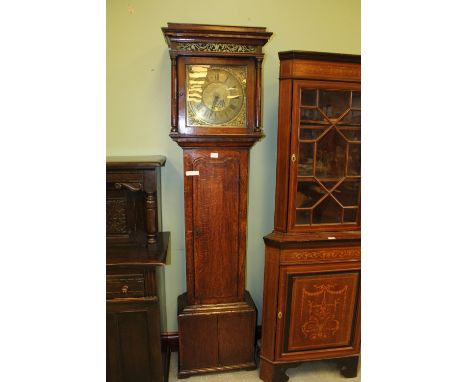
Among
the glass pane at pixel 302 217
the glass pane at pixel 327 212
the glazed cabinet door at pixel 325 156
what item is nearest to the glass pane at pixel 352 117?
the glazed cabinet door at pixel 325 156

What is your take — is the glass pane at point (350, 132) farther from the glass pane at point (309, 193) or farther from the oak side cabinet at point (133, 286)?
the oak side cabinet at point (133, 286)

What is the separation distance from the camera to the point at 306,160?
5.30ft

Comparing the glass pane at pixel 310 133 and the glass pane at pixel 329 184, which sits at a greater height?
the glass pane at pixel 310 133

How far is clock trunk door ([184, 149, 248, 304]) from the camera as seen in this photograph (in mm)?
1648

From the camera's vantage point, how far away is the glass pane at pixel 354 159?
1.64 meters

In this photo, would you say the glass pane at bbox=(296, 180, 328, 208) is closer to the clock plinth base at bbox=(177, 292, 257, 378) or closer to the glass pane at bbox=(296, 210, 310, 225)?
the glass pane at bbox=(296, 210, 310, 225)

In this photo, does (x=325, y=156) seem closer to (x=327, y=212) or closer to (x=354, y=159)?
(x=354, y=159)

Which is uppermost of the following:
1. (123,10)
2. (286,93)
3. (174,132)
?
(123,10)
